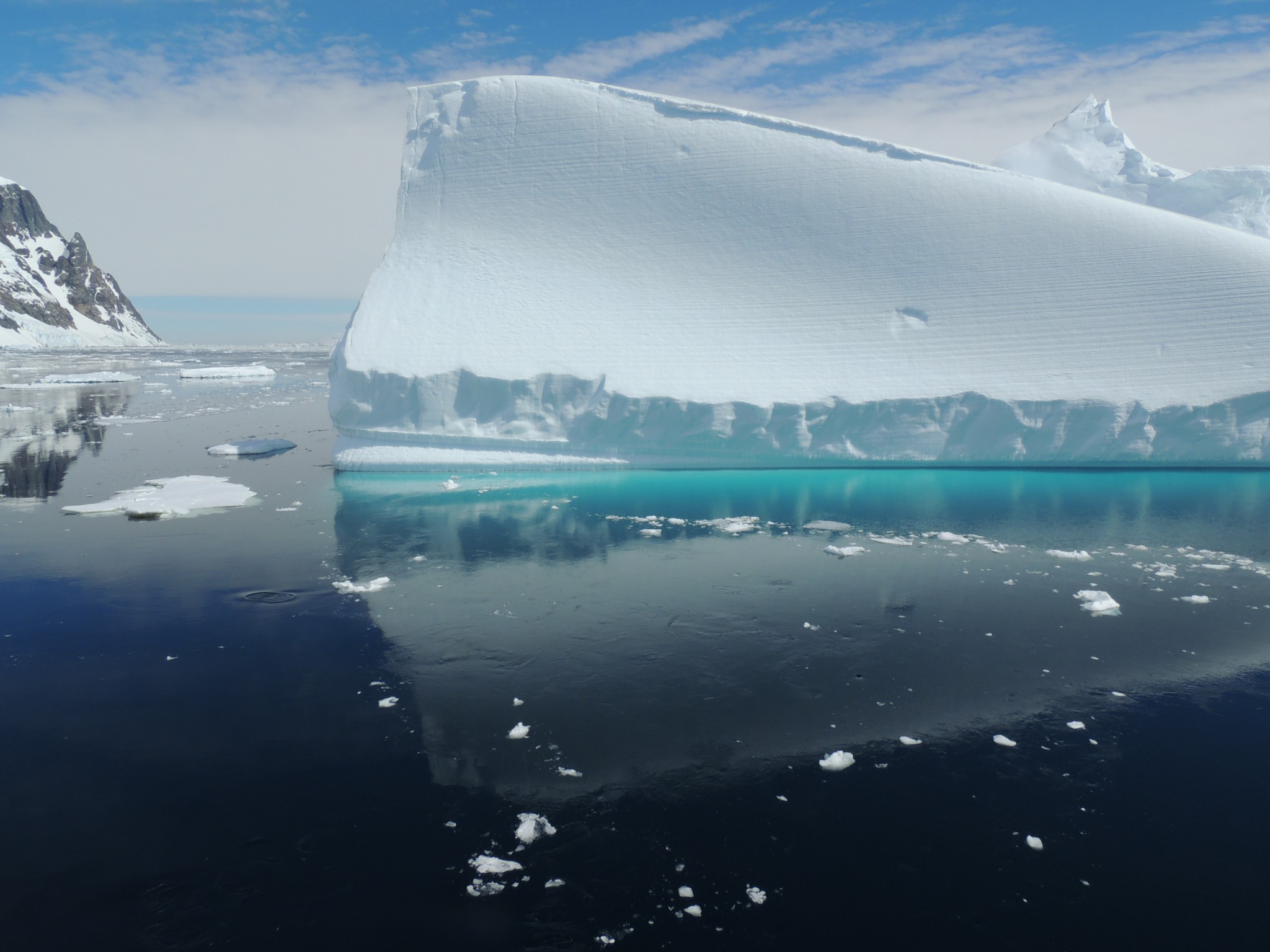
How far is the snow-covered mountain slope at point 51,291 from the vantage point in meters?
69.8

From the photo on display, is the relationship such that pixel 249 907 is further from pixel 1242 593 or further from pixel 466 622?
pixel 1242 593

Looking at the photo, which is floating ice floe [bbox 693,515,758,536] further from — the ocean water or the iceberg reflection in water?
the ocean water

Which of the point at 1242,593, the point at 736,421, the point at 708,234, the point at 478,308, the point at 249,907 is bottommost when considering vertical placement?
the point at 249,907

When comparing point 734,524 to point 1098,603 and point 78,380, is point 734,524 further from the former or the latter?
point 78,380

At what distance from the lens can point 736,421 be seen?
41.5ft

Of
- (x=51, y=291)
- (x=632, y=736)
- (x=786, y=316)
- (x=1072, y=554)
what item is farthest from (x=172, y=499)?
(x=51, y=291)

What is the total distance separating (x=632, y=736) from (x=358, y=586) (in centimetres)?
362

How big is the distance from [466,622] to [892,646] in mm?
3297

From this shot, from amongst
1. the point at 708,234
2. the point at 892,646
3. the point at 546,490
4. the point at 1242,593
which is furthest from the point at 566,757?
Result: the point at 708,234

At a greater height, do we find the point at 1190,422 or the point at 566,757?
the point at 1190,422

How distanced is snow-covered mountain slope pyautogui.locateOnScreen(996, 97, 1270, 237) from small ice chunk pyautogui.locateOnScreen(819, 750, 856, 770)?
2033 cm

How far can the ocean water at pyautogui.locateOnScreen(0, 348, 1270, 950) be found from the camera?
322 centimetres

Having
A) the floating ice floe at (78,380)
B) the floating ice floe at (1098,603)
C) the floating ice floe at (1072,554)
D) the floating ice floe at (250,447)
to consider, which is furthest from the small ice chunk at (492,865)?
the floating ice floe at (78,380)

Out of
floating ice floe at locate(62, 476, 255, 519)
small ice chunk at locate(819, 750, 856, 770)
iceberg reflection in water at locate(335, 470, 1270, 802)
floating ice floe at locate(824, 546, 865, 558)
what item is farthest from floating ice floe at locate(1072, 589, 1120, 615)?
floating ice floe at locate(62, 476, 255, 519)
